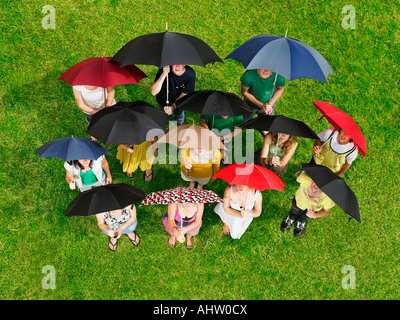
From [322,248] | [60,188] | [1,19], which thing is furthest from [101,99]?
[322,248]

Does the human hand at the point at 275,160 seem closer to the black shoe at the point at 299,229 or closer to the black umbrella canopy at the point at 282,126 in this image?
the black umbrella canopy at the point at 282,126

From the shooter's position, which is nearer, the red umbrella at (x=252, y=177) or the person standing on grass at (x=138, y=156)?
the red umbrella at (x=252, y=177)

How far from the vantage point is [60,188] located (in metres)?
6.88

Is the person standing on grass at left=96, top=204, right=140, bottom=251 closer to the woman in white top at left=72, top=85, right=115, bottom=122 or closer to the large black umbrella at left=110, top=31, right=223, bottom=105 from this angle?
the woman in white top at left=72, top=85, right=115, bottom=122

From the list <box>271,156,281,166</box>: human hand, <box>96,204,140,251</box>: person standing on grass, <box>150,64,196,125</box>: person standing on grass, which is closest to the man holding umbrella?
<box>271,156,281,166</box>: human hand

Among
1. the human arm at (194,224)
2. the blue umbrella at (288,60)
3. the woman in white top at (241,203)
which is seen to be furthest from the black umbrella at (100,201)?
the blue umbrella at (288,60)

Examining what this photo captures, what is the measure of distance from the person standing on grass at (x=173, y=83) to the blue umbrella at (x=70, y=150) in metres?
1.68

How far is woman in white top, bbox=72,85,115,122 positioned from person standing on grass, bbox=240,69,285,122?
2806mm

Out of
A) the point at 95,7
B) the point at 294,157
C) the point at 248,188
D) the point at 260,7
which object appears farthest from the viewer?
the point at 260,7

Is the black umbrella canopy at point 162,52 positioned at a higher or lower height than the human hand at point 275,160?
higher

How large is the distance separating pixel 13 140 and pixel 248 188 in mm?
5596

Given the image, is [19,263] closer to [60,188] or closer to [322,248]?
[60,188]

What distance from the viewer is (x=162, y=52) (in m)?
5.27

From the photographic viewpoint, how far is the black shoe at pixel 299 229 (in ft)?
22.0
